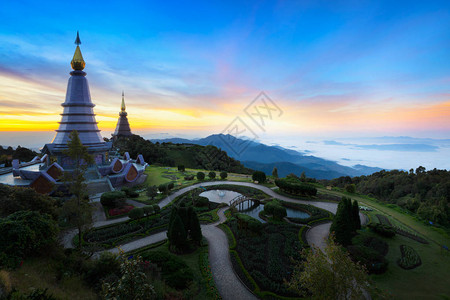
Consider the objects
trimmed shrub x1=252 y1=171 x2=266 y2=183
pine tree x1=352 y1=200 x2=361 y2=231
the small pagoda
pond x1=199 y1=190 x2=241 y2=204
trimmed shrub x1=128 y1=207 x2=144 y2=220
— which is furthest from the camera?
trimmed shrub x1=252 y1=171 x2=266 y2=183

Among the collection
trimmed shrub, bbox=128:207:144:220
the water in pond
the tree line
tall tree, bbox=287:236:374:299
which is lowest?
trimmed shrub, bbox=128:207:144:220

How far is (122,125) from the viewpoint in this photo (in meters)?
66.2

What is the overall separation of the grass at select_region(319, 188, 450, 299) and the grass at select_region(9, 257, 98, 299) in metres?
16.3

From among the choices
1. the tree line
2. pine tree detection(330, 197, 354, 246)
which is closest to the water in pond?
pine tree detection(330, 197, 354, 246)

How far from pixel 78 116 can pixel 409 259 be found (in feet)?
143

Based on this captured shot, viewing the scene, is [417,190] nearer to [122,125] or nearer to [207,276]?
[207,276]

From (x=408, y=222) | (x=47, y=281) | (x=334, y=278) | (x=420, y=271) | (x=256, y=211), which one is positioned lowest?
(x=47, y=281)

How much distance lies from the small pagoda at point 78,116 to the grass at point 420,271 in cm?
3804

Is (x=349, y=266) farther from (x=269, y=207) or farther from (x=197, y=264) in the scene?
(x=269, y=207)

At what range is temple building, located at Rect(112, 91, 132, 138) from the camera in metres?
65.4

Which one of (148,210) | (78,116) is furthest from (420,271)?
(78,116)

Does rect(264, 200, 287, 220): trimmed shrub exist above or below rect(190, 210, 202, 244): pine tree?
above

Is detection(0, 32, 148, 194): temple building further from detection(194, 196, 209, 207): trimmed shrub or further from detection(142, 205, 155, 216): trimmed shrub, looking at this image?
detection(194, 196, 209, 207): trimmed shrub

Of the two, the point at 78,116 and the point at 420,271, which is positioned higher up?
the point at 78,116
